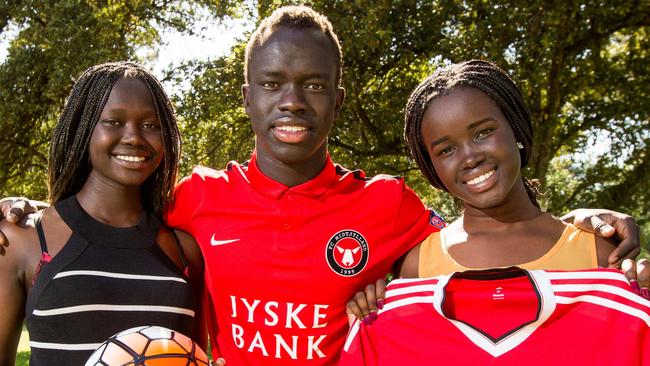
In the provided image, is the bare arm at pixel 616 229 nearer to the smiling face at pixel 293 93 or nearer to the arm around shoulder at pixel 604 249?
the arm around shoulder at pixel 604 249

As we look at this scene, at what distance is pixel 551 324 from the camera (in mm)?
2436

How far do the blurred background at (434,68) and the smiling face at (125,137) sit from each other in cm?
598

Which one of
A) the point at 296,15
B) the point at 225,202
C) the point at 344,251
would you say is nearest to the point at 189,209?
the point at 225,202

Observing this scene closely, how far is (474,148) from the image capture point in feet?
8.57

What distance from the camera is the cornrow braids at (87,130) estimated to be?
282 centimetres

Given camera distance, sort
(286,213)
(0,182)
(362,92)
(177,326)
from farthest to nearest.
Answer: (0,182), (362,92), (286,213), (177,326)

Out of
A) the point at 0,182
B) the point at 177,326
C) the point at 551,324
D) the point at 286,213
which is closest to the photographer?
the point at 551,324

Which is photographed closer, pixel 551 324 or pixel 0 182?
pixel 551 324

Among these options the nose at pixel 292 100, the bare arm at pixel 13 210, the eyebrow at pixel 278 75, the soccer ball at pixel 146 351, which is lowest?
the soccer ball at pixel 146 351

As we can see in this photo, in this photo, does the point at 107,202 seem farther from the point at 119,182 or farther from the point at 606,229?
the point at 606,229

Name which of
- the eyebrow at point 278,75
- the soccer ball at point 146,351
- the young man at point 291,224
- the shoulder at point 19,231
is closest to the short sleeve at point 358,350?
the young man at point 291,224

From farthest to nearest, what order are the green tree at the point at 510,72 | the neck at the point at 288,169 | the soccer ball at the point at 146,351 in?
the green tree at the point at 510,72, the neck at the point at 288,169, the soccer ball at the point at 146,351

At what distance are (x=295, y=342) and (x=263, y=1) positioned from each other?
7.26 metres

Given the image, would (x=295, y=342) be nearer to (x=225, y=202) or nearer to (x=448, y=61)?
(x=225, y=202)
